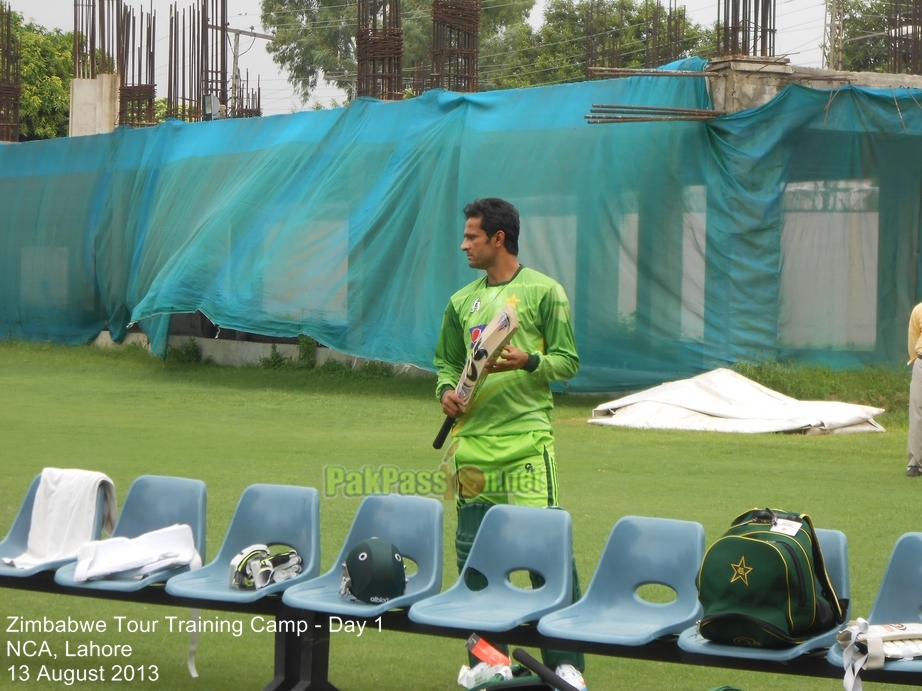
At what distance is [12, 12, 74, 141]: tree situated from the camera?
4662 cm

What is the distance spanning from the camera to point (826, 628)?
13.2ft

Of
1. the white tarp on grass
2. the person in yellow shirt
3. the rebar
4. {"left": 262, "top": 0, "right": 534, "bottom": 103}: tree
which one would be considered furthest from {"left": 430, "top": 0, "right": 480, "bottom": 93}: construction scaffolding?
{"left": 262, "top": 0, "right": 534, "bottom": 103}: tree

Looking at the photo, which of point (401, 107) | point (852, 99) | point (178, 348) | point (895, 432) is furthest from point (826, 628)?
point (178, 348)

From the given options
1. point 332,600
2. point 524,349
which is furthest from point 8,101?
point 332,600

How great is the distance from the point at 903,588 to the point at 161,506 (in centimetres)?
319

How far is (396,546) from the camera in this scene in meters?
5.09

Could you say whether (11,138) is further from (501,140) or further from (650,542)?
(650,542)

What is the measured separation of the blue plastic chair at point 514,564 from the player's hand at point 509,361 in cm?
56

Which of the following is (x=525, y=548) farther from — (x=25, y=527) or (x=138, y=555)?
(x=25, y=527)

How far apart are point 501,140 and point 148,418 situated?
595 centimetres

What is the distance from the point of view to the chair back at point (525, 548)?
4.70m

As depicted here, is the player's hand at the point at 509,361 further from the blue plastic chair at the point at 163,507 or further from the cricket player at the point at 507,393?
the blue plastic chair at the point at 163,507

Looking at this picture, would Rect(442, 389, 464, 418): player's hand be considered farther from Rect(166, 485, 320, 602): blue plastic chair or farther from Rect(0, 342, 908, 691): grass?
Rect(0, 342, 908, 691): grass

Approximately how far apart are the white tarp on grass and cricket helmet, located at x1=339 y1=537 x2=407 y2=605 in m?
9.67
